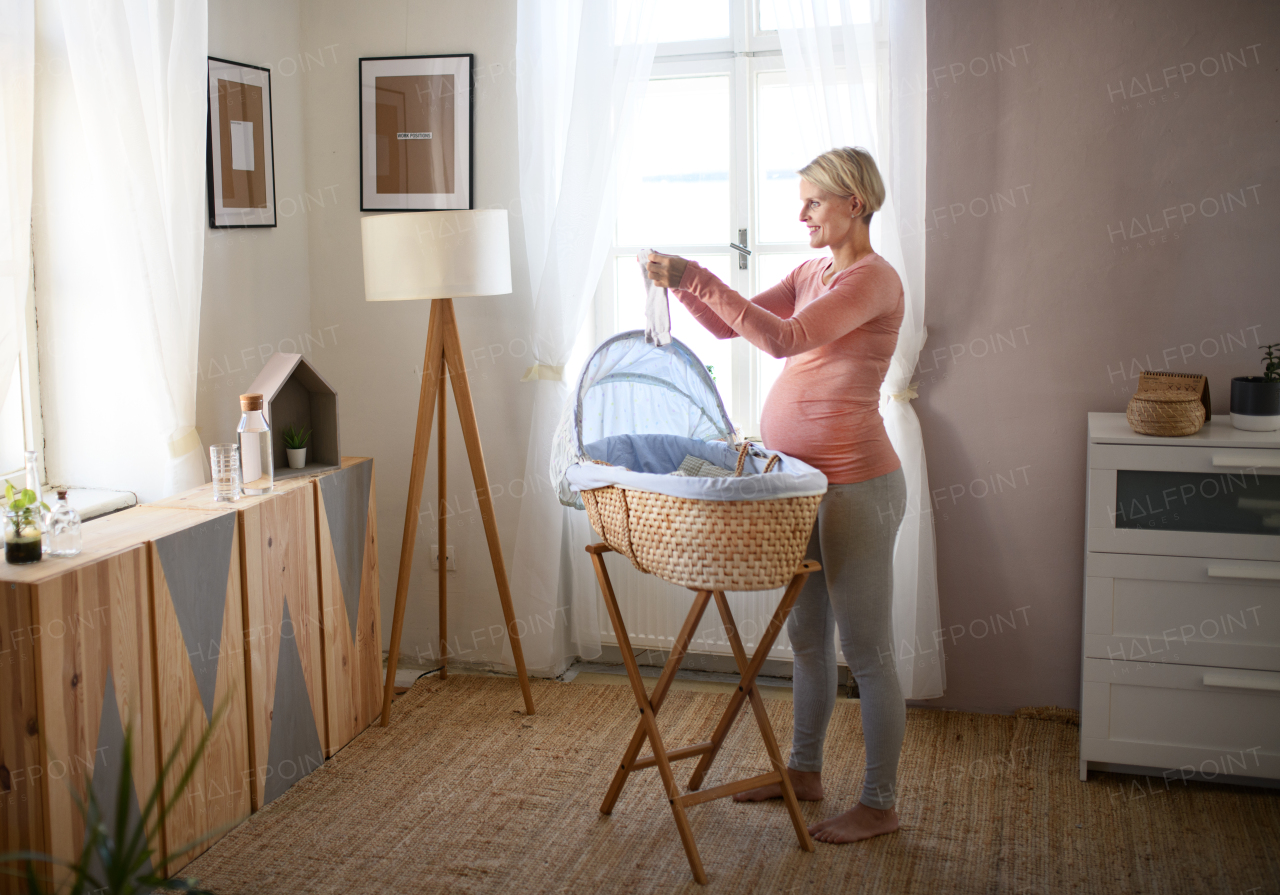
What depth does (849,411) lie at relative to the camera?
2287 millimetres

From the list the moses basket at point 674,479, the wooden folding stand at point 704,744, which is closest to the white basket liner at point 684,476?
the moses basket at point 674,479

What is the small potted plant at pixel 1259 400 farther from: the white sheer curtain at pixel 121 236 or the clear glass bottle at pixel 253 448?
the white sheer curtain at pixel 121 236

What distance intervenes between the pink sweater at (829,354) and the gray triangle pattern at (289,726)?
1.34m

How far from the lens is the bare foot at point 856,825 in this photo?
2375 millimetres

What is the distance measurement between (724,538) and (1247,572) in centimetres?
138

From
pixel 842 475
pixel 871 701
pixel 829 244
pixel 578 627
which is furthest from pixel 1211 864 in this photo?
pixel 578 627

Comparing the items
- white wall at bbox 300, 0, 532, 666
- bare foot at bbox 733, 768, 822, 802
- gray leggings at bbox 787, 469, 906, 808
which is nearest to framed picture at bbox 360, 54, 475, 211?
white wall at bbox 300, 0, 532, 666

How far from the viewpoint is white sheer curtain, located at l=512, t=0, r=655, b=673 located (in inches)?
120

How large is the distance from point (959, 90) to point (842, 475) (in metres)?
1.30

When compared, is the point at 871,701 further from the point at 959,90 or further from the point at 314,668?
the point at 959,90

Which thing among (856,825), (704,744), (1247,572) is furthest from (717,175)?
(856,825)

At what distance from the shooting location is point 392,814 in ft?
8.28

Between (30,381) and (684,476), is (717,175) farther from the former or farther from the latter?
(30,381)

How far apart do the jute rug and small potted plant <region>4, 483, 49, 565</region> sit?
2.70 ft
